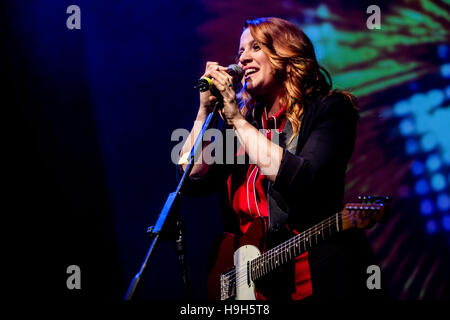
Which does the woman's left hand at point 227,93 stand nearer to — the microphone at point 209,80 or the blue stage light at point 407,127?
the microphone at point 209,80

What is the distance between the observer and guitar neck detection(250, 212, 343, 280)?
1383 mm

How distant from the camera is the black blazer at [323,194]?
1.39 m

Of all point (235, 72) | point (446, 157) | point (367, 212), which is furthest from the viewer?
point (446, 157)

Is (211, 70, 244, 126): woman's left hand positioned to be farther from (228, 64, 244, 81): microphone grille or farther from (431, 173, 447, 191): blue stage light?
(431, 173, 447, 191): blue stage light

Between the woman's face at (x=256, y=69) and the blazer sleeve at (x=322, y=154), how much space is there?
0.96ft

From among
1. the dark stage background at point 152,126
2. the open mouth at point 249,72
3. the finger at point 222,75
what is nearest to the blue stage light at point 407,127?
the dark stage background at point 152,126

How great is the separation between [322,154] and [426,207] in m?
1.11

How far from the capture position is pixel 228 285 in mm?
1685

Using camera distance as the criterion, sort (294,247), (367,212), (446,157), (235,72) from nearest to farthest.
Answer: (367,212), (294,247), (235,72), (446,157)

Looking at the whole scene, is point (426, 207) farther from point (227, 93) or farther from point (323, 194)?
point (227, 93)

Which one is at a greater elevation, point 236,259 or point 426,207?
point 426,207

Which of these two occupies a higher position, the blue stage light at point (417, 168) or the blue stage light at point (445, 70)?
the blue stage light at point (445, 70)

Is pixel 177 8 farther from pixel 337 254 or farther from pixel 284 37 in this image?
pixel 337 254

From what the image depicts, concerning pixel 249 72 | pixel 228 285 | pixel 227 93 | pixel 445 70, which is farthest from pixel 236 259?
pixel 445 70
